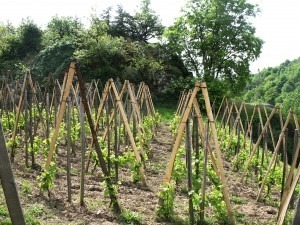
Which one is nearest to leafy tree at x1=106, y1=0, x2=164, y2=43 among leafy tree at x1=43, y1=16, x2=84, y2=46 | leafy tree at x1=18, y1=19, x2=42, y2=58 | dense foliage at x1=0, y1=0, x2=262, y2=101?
dense foliage at x1=0, y1=0, x2=262, y2=101

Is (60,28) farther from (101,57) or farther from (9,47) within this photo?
(101,57)

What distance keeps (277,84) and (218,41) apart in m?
43.7

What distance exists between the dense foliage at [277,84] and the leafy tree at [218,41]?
28807 mm

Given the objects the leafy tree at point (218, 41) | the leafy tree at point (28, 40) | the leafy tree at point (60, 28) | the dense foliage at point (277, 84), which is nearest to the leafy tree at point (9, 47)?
the leafy tree at point (28, 40)

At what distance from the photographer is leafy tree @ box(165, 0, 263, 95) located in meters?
25.5

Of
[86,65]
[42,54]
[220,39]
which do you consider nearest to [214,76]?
[220,39]

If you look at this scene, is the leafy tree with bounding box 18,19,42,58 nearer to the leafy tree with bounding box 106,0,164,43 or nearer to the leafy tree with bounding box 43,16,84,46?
the leafy tree with bounding box 43,16,84,46

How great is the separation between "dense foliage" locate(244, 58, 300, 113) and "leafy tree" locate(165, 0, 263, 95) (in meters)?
28.8

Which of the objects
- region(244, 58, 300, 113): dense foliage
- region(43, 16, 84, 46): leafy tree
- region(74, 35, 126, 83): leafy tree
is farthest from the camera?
region(244, 58, 300, 113): dense foliage

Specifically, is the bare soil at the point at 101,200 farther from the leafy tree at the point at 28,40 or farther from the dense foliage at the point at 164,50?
the leafy tree at the point at 28,40

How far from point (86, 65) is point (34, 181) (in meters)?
18.5

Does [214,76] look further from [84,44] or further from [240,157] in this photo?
[240,157]

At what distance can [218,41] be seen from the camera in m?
25.8

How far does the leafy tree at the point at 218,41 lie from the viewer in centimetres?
2555
